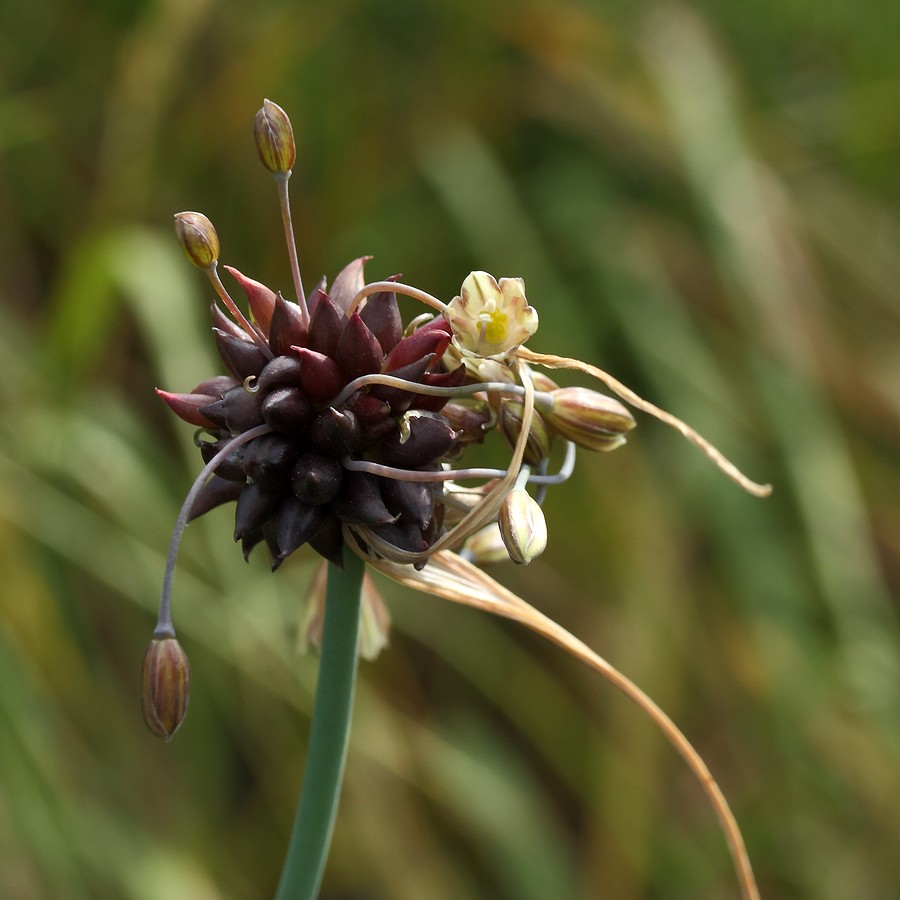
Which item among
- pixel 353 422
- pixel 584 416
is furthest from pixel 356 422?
pixel 584 416

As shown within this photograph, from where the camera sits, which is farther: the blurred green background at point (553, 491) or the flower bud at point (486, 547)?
the blurred green background at point (553, 491)

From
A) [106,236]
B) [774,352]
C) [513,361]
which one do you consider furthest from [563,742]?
[513,361]

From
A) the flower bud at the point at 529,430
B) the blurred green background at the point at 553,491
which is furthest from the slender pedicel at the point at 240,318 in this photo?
the blurred green background at the point at 553,491

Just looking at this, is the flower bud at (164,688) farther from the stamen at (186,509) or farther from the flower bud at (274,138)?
the flower bud at (274,138)

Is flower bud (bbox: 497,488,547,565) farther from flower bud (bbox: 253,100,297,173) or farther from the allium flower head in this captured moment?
flower bud (bbox: 253,100,297,173)

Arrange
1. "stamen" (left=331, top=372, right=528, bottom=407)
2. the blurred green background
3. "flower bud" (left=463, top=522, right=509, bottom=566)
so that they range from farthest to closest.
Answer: the blurred green background → "flower bud" (left=463, top=522, right=509, bottom=566) → "stamen" (left=331, top=372, right=528, bottom=407)

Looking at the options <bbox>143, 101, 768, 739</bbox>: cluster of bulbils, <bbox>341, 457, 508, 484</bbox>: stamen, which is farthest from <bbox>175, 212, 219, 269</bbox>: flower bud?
<bbox>341, 457, 508, 484</bbox>: stamen

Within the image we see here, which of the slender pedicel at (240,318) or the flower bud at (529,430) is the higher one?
the slender pedicel at (240,318)
